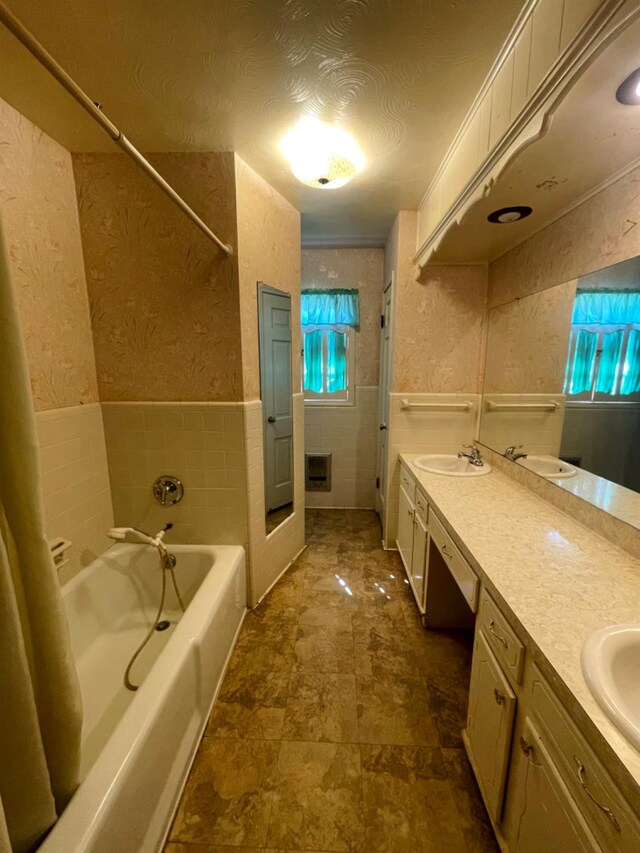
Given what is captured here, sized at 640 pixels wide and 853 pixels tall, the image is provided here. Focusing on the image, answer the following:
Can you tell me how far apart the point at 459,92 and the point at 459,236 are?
64cm

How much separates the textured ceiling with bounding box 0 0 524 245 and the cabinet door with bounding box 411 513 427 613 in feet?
6.19

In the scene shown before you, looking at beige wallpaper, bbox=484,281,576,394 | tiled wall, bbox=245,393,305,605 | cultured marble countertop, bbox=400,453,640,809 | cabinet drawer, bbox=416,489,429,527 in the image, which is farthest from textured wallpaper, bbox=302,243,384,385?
cultured marble countertop, bbox=400,453,640,809

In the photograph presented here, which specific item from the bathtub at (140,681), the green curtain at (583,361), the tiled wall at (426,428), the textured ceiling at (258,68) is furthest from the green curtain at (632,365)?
the bathtub at (140,681)

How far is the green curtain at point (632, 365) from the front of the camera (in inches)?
44.8

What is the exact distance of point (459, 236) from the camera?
177 centimetres

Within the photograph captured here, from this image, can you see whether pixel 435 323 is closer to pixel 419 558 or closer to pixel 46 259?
pixel 419 558

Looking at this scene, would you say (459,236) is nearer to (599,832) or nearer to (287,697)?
(599,832)

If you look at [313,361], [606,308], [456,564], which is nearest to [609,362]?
[606,308]

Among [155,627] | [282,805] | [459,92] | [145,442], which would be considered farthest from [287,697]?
[459,92]

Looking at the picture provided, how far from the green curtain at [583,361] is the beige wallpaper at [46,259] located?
2327 mm

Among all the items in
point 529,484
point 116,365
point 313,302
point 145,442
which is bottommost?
point 529,484

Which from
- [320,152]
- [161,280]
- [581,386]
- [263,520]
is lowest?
[263,520]

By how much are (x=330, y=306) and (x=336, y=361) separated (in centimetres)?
50

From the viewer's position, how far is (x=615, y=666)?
745mm
